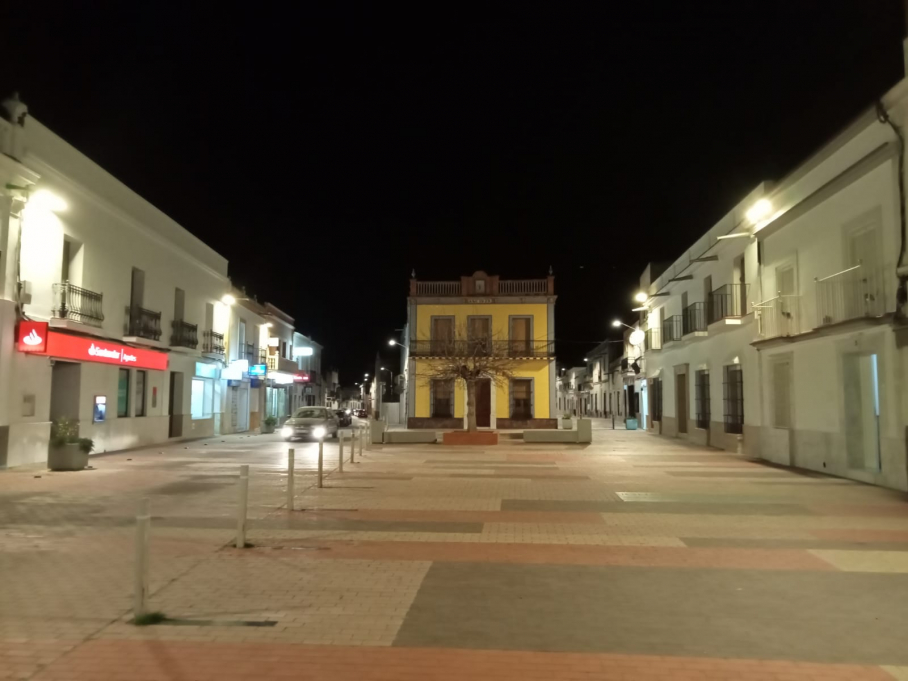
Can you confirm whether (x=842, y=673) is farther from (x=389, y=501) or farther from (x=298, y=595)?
(x=389, y=501)

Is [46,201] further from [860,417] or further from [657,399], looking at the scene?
[657,399]

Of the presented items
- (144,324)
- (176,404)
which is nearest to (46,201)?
(144,324)

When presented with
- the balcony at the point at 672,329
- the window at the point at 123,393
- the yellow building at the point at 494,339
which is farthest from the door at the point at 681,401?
the window at the point at 123,393

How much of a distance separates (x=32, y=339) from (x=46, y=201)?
149 inches

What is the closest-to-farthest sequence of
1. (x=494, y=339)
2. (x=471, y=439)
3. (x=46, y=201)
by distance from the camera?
(x=46, y=201) → (x=471, y=439) → (x=494, y=339)

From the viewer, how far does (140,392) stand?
79.4ft

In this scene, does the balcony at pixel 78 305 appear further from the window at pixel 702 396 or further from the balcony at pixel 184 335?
the window at pixel 702 396

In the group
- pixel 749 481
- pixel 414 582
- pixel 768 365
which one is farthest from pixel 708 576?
pixel 768 365

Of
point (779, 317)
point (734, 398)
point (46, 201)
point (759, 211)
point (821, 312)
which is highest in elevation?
point (759, 211)

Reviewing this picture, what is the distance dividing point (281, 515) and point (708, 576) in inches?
242

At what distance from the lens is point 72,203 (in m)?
19.5

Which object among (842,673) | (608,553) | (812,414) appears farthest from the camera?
(812,414)

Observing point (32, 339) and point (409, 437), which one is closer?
point (32, 339)

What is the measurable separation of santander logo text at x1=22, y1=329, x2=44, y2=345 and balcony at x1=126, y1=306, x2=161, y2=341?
230 inches
